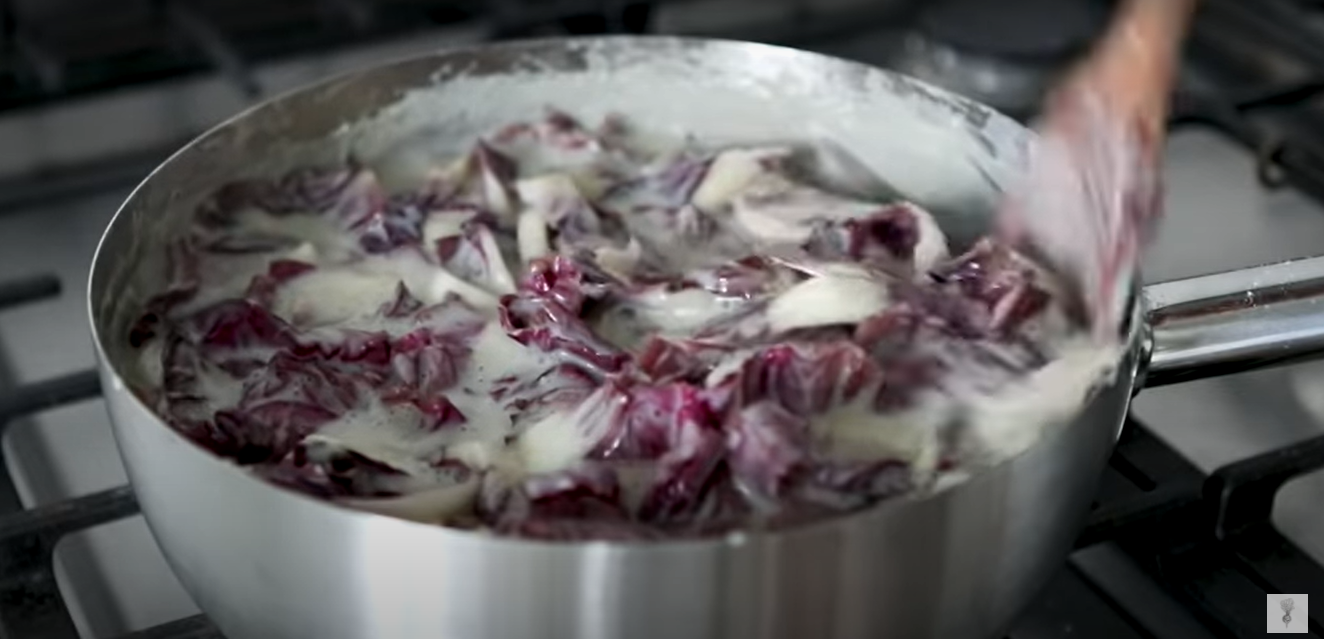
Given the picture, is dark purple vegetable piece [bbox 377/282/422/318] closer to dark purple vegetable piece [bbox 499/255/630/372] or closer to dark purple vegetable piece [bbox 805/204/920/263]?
dark purple vegetable piece [bbox 499/255/630/372]

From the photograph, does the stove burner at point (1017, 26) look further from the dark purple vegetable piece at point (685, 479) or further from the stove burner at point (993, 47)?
the dark purple vegetable piece at point (685, 479)

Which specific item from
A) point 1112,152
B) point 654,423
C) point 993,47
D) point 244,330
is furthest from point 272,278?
point 993,47

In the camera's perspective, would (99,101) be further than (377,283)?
Yes

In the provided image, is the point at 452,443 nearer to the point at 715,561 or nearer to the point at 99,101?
the point at 715,561

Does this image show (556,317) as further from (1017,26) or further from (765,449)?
(1017,26)

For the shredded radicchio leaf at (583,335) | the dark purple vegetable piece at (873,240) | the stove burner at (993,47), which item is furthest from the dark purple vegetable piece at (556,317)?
the stove burner at (993,47)

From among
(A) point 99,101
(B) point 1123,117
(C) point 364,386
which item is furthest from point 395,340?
(A) point 99,101
